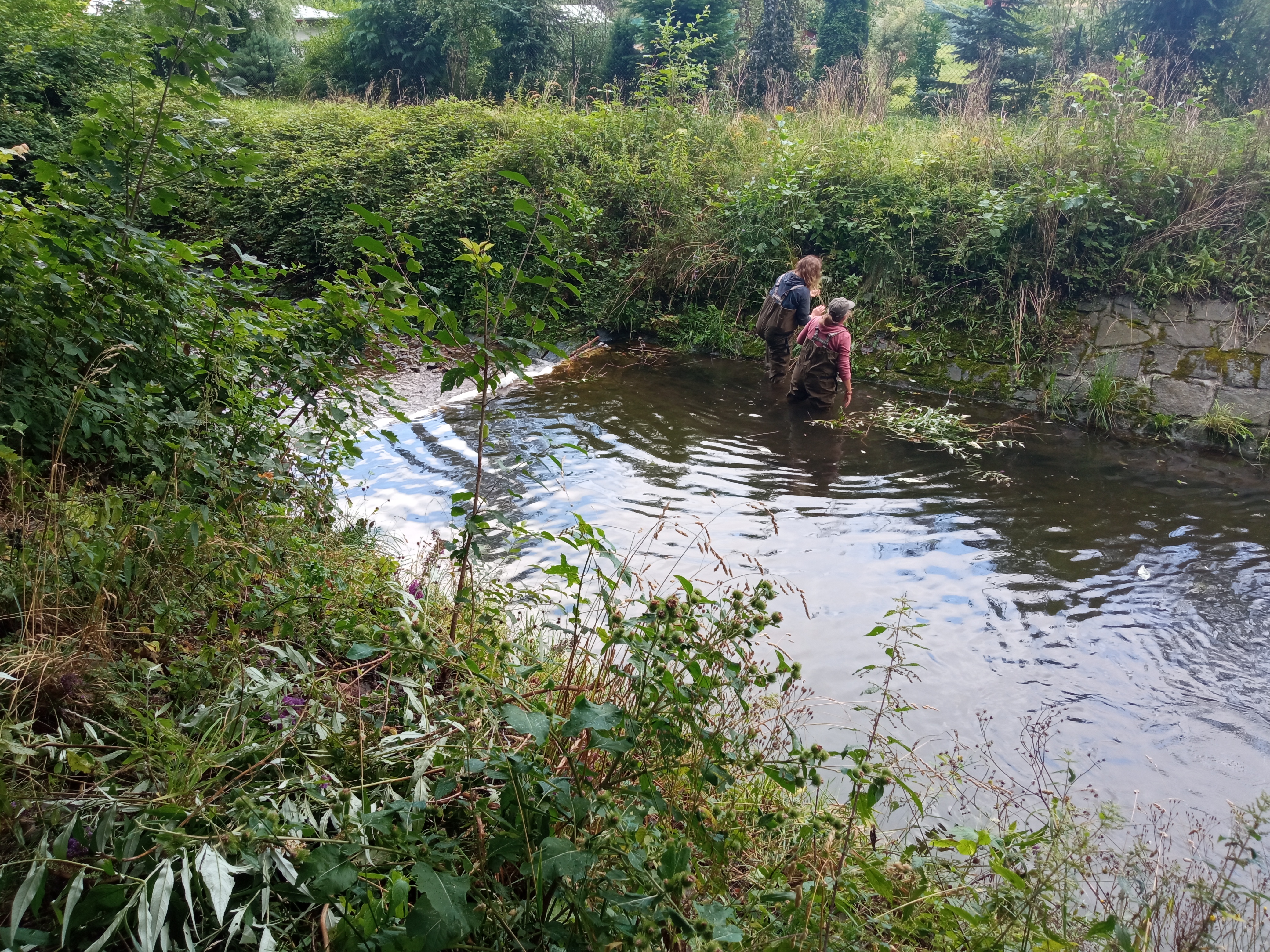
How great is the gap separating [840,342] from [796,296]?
1.10m

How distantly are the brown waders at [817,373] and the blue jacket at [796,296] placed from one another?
1.51 ft

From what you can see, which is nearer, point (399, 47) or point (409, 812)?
point (409, 812)

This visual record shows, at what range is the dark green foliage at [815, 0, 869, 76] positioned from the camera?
2203 centimetres

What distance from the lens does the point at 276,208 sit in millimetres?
12312

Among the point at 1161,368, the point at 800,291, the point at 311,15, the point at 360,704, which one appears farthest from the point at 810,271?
the point at 311,15

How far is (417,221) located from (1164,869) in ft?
38.5

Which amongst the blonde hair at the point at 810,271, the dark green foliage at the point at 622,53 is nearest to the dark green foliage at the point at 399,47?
the dark green foliage at the point at 622,53

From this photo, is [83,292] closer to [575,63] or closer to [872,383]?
[872,383]

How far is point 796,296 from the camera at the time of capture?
965cm

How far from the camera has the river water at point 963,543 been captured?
14.4 ft

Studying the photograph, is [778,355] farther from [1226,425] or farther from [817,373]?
[1226,425]

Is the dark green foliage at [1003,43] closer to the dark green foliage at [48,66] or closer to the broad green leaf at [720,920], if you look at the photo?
the dark green foliage at [48,66]

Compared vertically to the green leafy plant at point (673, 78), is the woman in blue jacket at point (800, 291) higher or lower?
lower

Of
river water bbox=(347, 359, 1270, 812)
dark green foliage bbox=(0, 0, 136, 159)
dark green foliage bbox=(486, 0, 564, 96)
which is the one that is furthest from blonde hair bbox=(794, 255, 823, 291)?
dark green foliage bbox=(486, 0, 564, 96)
